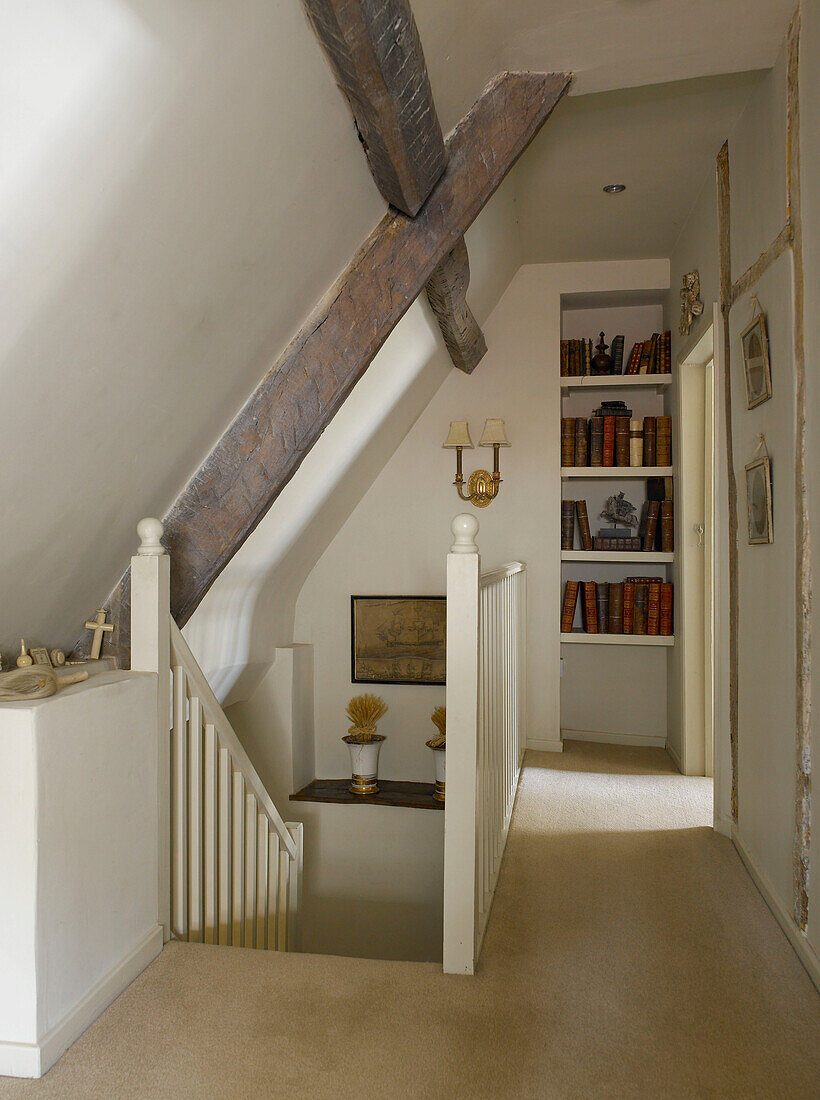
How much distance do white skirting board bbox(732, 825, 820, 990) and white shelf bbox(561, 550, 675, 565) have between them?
1.58m

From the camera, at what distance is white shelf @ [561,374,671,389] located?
419 cm

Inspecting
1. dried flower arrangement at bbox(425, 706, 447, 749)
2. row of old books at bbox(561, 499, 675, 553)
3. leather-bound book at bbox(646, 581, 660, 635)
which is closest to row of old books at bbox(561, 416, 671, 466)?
row of old books at bbox(561, 499, 675, 553)

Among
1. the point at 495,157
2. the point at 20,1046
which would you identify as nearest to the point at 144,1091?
the point at 20,1046

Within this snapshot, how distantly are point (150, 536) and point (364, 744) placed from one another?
2.36m

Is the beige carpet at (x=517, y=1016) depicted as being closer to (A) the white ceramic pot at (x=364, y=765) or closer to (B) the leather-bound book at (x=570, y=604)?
(A) the white ceramic pot at (x=364, y=765)

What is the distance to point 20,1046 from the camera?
158 centimetres

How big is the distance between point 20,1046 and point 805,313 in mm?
2427

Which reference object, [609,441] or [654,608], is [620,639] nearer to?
[654,608]

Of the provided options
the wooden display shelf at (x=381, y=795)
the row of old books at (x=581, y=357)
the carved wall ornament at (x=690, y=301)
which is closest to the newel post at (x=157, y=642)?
the wooden display shelf at (x=381, y=795)

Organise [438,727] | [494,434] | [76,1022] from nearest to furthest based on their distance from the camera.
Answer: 1. [76,1022]
2. [494,434]
3. [438,727]

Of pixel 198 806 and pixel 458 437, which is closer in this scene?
pixel 198 806

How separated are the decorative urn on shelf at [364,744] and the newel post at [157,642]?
2094 millimetres

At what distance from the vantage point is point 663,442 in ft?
13.8

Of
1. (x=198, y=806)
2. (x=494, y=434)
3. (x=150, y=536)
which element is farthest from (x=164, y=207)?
(x=494, y=434)
